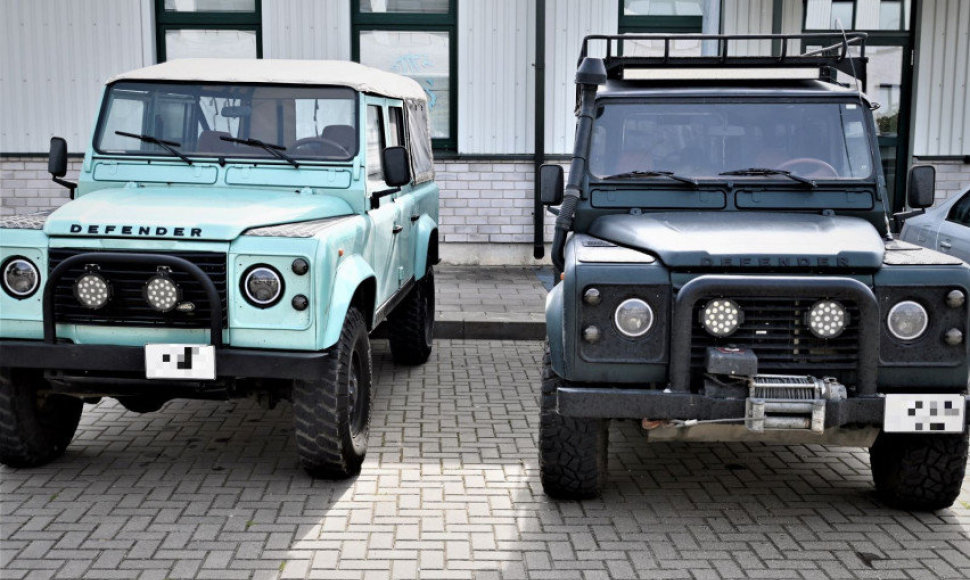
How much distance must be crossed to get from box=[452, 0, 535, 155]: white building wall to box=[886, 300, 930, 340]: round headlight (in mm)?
8671

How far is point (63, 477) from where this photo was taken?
16.9ft

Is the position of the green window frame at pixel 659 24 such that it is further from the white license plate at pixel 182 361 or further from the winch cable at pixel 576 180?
the white license plate at pixel 182 361

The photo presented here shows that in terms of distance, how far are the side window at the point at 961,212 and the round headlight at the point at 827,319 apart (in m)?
4.43

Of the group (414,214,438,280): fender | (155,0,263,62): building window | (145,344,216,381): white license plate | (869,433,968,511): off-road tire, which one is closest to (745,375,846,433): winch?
(869,433,968,511): off-road tire

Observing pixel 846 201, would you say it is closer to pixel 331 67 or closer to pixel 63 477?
pixel 331 67

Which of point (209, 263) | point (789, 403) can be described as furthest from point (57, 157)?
point (789, 403)

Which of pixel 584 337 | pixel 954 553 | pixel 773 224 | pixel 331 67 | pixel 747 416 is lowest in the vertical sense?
pixel 954 553

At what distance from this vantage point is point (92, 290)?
15.5 ft

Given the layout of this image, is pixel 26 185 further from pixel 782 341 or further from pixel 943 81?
pixel 943 81

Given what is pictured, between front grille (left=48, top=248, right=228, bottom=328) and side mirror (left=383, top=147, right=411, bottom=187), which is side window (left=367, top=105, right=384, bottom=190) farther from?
front grille (left=48, top=248, right=228, bottom=328)

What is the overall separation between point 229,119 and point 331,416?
6.93 feet

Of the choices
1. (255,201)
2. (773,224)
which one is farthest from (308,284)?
(773,224)

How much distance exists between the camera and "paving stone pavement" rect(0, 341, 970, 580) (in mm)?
4156

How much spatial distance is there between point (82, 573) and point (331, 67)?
355 cm
